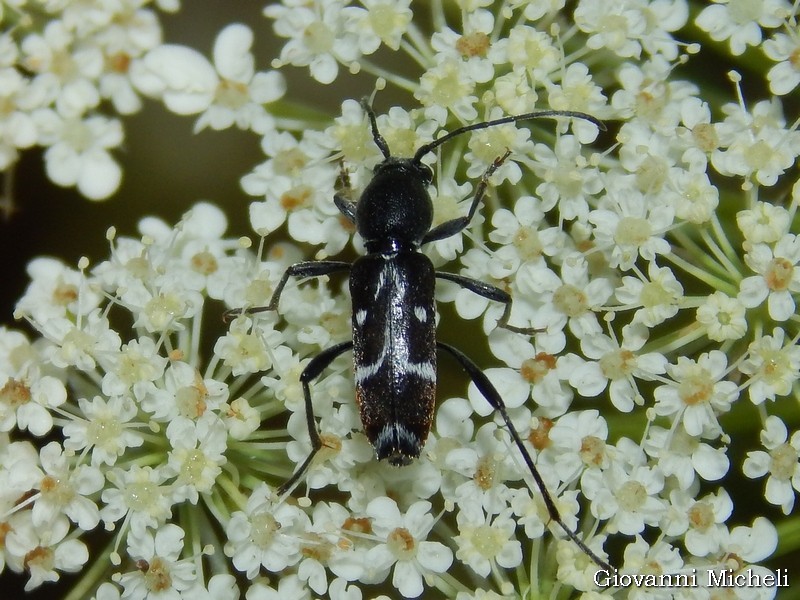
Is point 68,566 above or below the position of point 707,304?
below

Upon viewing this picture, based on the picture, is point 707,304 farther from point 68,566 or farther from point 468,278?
point 68,566

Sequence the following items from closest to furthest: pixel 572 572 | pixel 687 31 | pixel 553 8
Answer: pixel 572 572 < pixel 553 8 < pixel 687 31

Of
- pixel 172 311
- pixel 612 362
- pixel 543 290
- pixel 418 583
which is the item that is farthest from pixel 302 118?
pixel 418 583

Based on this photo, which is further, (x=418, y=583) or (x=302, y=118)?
(x=302, y=118)

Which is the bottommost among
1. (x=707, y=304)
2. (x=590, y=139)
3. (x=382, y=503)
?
(x=382, y=503)

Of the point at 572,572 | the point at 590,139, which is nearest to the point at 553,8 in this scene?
the point at 590,139

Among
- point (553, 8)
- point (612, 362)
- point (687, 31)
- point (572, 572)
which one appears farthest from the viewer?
point (687, 31)
